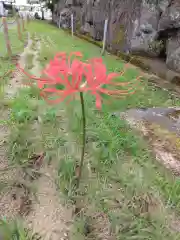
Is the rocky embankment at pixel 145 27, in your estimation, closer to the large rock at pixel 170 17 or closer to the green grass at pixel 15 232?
the large rock at pixel 170 17

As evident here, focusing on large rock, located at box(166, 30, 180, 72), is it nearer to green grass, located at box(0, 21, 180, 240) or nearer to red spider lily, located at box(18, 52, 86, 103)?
green grass, located at box(0, 21, 180, 240)

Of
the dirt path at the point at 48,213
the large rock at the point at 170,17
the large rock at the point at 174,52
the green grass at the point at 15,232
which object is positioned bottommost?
the dirt path at the point at 48,213

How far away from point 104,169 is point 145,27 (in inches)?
173

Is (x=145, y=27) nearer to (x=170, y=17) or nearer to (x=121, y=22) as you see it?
(x=170, y=17)

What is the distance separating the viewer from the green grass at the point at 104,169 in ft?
5.13

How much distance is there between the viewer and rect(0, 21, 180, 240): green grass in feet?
5.13

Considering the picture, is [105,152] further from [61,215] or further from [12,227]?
[12,227]

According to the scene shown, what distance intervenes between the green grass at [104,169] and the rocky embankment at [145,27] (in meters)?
2.47

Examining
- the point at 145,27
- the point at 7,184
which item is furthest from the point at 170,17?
the point at 7,184

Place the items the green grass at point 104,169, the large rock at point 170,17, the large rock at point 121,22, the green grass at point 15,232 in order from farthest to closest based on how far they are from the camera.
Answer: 1. the large rock at point 121,22
2. the large rock at point 170,17
3. the green grass at point 104,169
4. the green grass at point 15,232

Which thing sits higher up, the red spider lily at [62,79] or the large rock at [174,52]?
the red spider lily at [62,79]

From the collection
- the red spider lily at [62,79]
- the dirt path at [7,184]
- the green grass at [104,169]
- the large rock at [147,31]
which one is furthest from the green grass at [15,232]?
the large rock at [147,31]

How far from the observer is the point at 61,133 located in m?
2.62

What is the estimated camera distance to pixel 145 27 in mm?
5336
